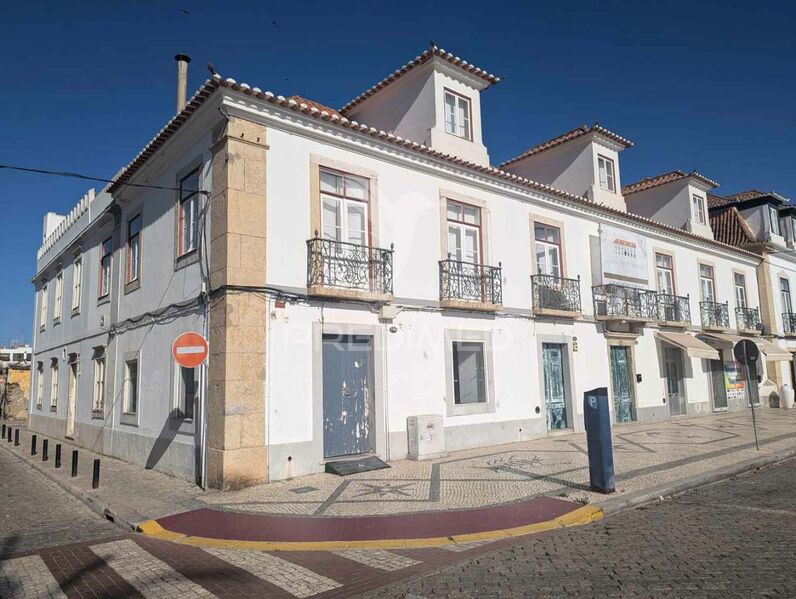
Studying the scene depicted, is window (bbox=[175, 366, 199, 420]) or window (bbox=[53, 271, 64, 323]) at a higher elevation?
window (bbox=[53, 271, 64, 323])

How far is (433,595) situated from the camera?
399 cm

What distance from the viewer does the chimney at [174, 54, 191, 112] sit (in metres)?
13.6

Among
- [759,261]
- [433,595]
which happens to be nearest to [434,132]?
[433,595]

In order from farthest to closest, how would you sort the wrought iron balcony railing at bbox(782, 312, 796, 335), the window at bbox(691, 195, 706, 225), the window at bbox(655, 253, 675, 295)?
1. the wrought iron balcony railing at bbox(782, 312, 796, 335)
2. the window at bbox(691, 195, 706, 225)
3. the window at bbox(655, 253, 675, 295)

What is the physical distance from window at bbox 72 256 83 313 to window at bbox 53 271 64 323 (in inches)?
67.8

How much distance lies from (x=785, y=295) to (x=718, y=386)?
7476 millimetres

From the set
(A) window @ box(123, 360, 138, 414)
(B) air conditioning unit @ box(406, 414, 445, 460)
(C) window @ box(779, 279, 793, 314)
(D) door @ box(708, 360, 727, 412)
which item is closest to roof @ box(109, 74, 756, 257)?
(A) window @ box(123, 360, 138, 414)

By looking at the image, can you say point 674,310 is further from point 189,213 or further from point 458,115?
point 189,213

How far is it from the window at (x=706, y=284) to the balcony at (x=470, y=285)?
417 inches

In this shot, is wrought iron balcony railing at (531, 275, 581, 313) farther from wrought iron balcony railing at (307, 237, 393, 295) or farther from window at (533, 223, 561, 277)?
wrought iron balcony railing at (307, 237, 393, 295)

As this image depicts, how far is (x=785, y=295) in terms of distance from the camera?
23.0m

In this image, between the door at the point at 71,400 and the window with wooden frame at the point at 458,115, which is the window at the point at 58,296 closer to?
the door at the point at 71,400

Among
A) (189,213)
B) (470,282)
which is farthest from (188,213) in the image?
(470,282)

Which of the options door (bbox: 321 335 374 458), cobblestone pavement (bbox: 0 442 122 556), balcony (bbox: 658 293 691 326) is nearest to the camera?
cobblestone pavement (bbox: 0 442 122 556)
